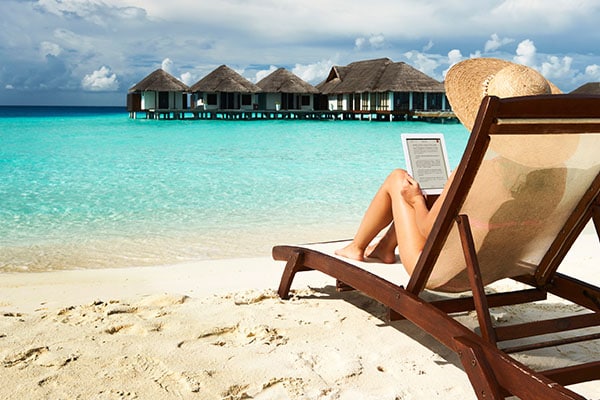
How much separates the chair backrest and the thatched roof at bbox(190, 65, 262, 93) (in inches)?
1301

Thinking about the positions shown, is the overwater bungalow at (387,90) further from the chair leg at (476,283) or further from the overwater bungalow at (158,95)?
the chair leg at (476,283)

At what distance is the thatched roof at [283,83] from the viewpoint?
120ft

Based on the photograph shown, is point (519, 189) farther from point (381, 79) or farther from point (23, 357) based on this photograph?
point (381, 79)

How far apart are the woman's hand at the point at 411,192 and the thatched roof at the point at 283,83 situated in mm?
34343

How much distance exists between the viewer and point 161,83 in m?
35.0

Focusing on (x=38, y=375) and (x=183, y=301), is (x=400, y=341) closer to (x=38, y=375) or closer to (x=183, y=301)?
(x=183, y=301)

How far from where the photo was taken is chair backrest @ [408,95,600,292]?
1733 mm

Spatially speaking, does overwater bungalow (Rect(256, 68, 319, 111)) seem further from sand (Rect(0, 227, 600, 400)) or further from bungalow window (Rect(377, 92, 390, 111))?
sand (Rect(0, 227, 600, 400))

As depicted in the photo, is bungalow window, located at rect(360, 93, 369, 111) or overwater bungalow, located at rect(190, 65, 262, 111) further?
A: bungalow window, located at rect(360, 93, 369, 111)

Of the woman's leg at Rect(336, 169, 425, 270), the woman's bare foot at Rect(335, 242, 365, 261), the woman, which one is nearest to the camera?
the woman

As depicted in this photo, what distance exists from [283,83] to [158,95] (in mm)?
7229

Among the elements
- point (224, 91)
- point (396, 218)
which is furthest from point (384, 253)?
point (224, 91)

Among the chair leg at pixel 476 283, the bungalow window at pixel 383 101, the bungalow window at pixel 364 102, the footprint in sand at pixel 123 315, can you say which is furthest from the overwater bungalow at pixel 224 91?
the chair leg at pixel 476 283

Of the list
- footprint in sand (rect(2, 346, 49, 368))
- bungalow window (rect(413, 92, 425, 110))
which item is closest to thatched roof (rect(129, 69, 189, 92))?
bungalow window (rect(413, 92, 425, 110))
